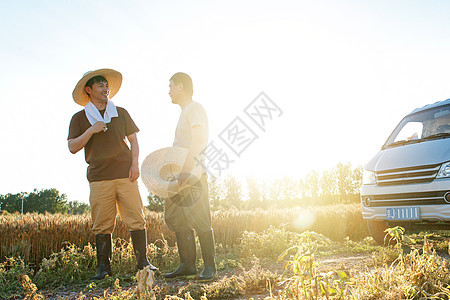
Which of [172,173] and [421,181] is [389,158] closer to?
[421,181]

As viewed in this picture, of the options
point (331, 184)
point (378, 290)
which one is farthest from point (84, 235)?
point (331, 184)

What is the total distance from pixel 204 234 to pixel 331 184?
42.4 meters

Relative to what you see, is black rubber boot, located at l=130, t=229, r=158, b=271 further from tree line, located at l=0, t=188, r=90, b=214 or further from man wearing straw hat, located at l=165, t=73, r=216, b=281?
tree line, located at l=0, t=188, r=90, b=214

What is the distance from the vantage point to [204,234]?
3.83m

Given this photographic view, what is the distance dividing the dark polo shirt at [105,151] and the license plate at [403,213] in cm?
385

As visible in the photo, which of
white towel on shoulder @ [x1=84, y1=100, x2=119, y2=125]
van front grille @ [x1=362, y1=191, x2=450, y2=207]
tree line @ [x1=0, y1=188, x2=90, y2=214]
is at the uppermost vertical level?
white towel on shoulder @ [x1=84, y1=100, x2=119, y2=125]

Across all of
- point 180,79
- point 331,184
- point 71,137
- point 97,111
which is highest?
point 180,79

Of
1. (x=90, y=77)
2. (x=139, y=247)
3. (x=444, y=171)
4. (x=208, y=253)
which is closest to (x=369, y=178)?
(x=444, y=171)

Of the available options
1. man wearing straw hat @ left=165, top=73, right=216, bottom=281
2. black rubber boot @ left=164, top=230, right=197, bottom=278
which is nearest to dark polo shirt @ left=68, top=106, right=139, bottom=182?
man wearing straw hat @ left=165, top=73, right=216, bottom=281

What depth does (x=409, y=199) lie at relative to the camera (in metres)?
4.85

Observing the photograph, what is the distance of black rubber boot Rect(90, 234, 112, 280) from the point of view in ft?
13.1

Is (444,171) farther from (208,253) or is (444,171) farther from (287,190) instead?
(287,190)

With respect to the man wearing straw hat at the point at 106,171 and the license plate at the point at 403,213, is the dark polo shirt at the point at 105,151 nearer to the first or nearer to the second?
the man wearing straw hat at the point at 106,171

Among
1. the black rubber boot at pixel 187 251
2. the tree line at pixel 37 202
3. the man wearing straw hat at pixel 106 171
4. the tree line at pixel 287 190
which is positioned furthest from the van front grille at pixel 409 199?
the tree line at pixel 37 202
